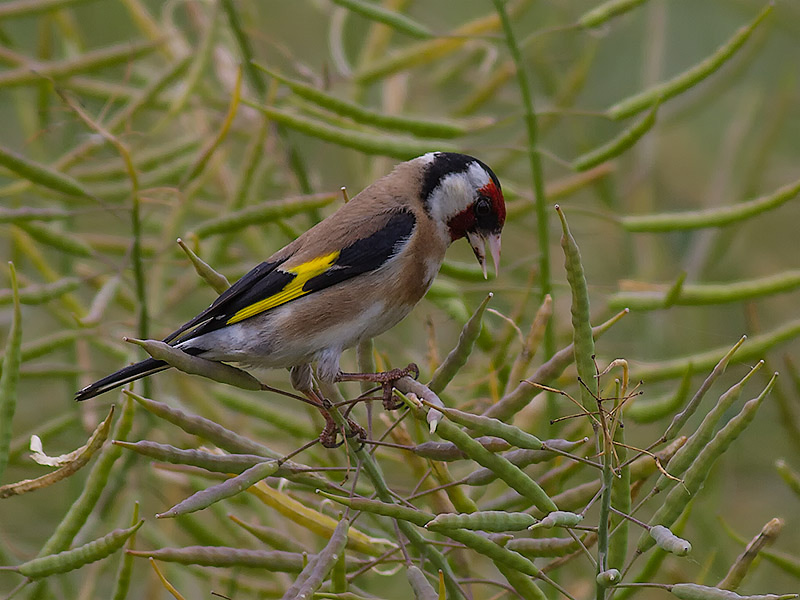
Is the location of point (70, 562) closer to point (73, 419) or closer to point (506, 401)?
point (506, 401)

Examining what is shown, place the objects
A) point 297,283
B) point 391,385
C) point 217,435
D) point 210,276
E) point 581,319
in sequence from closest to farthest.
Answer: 1. point 581,319
2. point 217,435
3. point 210,276
4. point 391,385
5. point 297,283

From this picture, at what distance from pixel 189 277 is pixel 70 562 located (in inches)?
67.4

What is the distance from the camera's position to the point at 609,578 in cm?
174

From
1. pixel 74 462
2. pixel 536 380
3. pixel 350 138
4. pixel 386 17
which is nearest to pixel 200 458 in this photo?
pixel 74 462

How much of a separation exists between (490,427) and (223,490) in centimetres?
50

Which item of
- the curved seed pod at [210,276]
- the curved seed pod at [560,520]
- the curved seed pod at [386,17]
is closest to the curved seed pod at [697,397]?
the curved seed pod at [560,520]

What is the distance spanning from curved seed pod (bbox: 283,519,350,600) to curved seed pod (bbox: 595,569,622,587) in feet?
1.61

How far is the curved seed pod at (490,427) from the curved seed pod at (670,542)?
0.83 ft

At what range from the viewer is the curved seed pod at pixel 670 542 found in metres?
1.66

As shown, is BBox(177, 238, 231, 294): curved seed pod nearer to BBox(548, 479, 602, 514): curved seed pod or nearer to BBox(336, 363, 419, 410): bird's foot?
BBox(336, 363, 419, 410): bird's foot

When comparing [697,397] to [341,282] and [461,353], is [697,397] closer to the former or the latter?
[461,353]

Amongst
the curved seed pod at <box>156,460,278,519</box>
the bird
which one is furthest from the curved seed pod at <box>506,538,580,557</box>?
the bird

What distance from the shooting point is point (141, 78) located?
4824mm

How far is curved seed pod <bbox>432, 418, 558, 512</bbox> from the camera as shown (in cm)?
181
